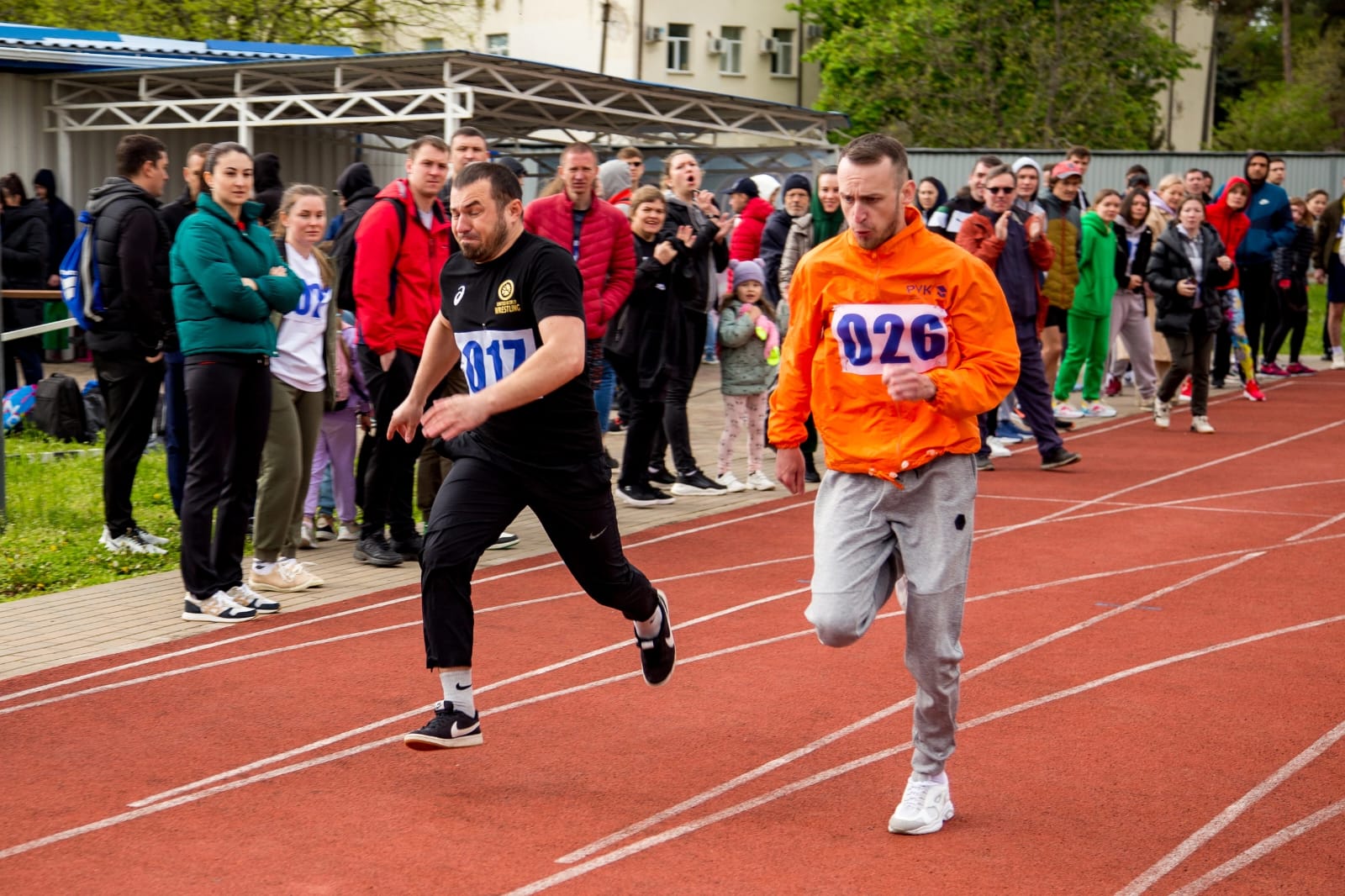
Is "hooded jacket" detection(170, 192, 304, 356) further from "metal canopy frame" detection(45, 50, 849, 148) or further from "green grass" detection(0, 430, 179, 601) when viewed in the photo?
"metal canopy frame" detection(45, 50, 849, 148)

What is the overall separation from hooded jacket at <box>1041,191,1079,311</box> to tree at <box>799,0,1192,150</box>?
3148 cm

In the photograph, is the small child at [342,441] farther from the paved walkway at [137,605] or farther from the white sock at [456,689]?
the white sock at [456,689]

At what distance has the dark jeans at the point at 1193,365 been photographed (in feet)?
46.1

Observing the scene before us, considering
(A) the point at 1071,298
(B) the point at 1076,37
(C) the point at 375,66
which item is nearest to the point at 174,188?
(C) the point at 375,66

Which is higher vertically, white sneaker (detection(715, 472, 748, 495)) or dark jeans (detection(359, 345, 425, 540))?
dark jeans (detection(359, 345, 425, 540))

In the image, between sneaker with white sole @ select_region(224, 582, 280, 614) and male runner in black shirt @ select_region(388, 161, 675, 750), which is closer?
male runner in black shirt @ select_region(388, 161, 675, 750)

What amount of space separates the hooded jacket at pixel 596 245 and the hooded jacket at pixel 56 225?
9.56 metres

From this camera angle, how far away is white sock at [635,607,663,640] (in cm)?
611

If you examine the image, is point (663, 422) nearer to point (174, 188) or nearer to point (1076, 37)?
point (174, 188)

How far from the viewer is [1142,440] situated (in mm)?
14281

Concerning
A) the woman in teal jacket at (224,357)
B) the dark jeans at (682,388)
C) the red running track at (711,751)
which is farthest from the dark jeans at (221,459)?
the dark jeans at (682,388)

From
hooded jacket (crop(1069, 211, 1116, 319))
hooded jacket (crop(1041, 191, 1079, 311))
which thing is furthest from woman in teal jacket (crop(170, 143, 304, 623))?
hooded jacket (crop(1069, 211, 1116, 319))

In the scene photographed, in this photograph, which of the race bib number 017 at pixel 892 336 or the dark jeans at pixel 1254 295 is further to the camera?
the dark jeans at pixel 1254 295

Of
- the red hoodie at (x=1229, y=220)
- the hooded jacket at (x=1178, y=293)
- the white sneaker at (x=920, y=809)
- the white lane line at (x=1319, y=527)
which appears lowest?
the white lane line at (x=1319, y=527)
